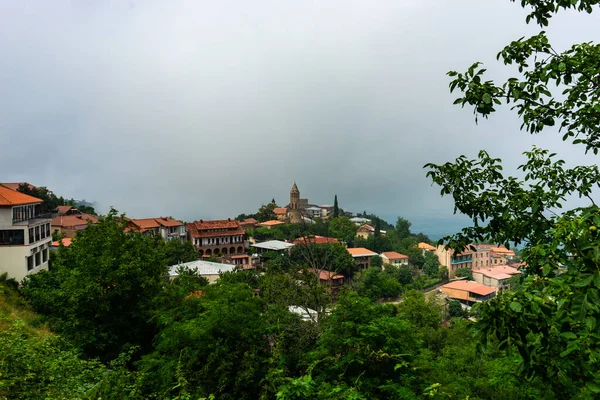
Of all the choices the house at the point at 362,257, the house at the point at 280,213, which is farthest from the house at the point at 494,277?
the house at the point at 280,213

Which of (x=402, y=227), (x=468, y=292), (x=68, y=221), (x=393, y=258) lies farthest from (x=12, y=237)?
(x=402, y=227)

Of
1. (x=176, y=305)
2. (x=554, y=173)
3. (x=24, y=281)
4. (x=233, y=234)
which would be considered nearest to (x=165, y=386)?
(x=176, y=305)

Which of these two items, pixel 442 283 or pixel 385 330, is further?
pixel 442 283

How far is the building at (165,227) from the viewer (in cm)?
4803

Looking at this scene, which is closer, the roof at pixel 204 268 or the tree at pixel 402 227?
the roof at pixel 204 268

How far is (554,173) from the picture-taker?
396 centimetres

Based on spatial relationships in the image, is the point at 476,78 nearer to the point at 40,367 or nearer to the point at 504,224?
the point at 504,224

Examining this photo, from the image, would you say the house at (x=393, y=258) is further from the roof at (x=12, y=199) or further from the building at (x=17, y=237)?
the roof at (x=12, y=199)

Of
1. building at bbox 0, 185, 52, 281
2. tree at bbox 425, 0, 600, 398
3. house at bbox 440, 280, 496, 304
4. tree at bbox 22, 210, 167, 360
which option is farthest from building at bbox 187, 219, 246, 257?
tree at bbox 425, 0, 600, 398

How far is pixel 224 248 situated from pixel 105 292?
41.0 meters

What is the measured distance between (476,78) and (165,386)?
8029 millimetres

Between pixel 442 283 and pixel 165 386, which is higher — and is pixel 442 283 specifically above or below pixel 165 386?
below

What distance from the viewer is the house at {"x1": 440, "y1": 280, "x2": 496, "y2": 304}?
40.3m

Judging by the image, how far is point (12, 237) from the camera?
17.2 m
